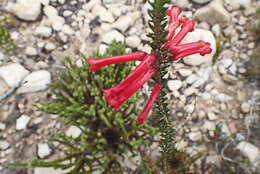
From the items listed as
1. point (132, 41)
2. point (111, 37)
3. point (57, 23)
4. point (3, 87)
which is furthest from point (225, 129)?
point (3, 87)

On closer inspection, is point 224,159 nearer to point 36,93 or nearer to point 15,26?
point 36,93

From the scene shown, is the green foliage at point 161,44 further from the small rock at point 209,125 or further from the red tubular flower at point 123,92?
the small rock at point 209,125

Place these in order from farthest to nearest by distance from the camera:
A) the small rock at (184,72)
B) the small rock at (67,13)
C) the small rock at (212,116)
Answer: the small rock at (67,13) → the small rock at (184,72) → the small rock at (212,116)

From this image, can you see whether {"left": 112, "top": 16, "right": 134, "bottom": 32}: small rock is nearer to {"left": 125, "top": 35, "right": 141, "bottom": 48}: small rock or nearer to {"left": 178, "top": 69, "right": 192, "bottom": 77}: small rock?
{"left": 125, "top": 35, "right": 141, "bottom": 48}: small rock

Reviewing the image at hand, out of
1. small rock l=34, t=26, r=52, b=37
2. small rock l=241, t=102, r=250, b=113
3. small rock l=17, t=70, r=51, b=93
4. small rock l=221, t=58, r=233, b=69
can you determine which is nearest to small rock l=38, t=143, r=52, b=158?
small rock l=17, t=70, r=51, b=93

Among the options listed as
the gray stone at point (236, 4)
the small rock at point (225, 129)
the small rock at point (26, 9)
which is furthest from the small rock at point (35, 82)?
the gray stone at point (236, 4)
